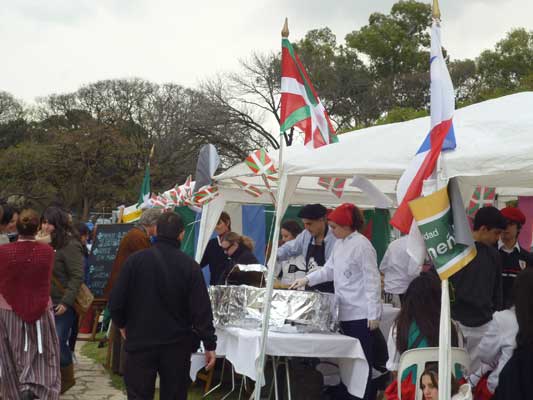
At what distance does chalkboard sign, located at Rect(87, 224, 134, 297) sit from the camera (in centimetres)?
1154

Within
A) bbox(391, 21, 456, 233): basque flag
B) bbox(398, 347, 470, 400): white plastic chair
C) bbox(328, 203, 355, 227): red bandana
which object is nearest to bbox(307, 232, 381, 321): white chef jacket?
bbox(328, 203, 355, 227): red bandana

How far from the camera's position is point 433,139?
4312 millimetres

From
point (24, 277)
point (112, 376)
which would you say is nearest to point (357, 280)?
point (24, 277)

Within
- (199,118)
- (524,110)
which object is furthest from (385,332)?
(199,118)

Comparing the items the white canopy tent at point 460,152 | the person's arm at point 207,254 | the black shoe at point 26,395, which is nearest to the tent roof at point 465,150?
the white canopy tent at point 460,152

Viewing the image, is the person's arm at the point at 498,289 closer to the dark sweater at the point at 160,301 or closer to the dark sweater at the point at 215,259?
the dark sweater at the point at 160,301

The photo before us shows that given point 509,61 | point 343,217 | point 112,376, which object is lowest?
point 112,376

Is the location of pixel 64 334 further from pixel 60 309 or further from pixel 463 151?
pixel 463 151

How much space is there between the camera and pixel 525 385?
13.2ft

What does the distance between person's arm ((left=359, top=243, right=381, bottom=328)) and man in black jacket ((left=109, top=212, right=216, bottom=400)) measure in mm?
1630

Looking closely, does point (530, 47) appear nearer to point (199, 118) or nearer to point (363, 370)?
point (199, 118)

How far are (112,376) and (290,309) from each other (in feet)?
11.8

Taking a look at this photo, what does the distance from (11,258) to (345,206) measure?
9.17ft

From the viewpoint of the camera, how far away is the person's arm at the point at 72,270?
655 centimetres
